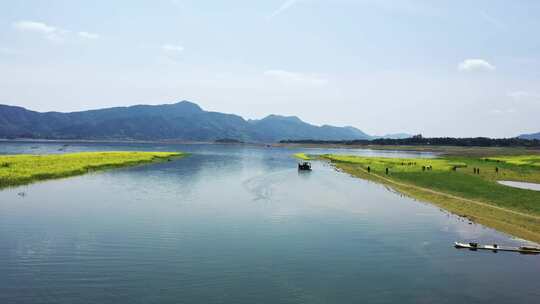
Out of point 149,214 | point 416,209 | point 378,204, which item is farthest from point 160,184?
point 416,209

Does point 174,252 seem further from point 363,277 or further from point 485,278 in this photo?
point 485,278

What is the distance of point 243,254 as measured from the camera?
27078mm

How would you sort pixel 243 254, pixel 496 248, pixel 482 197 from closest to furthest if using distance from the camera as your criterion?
pixel 243 254, pixel 496 248, pixel 482 197

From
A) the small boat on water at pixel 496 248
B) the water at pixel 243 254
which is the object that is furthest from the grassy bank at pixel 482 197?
the small boat on water at pixel 496 248

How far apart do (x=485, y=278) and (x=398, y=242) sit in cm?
802

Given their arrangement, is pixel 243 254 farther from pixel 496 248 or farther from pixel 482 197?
pixel 482 197

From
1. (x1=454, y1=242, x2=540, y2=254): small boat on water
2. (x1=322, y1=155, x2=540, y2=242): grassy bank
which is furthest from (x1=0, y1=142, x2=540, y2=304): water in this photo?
(x1=322, y1=155, x2=540, y2=242): grassy bank

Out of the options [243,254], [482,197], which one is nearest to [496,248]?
[243,254]

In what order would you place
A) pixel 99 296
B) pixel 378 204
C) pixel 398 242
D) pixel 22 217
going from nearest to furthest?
pixel 99 296 < pixel 398 242 < pixel 22 217 < pixel 378 204

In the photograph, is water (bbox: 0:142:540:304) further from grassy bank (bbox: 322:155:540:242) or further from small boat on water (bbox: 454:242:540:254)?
grassy bank (bbox: 322:155:540:242)

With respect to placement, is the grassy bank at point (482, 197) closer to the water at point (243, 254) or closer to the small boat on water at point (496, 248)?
the water at point (243, 254)

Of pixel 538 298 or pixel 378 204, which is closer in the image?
pixel 538 298

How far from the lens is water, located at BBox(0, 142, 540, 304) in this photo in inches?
815

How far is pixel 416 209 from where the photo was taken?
45.6 metres
